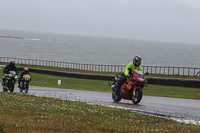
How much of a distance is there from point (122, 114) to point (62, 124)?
3175mm

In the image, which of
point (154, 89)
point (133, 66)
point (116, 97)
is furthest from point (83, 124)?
point (154, 89)

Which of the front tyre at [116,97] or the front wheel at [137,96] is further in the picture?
the front tyre at [116,97]

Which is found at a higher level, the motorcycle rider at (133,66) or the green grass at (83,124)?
the motorcycle rider at (133,66)

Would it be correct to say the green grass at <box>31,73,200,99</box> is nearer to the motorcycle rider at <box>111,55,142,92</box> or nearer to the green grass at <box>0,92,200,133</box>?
the motorcycle rider at <box>111,55,142,92</box>

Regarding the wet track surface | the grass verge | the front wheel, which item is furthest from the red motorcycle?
the grass verge

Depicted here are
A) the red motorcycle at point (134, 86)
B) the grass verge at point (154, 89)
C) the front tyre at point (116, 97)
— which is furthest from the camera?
the grass verge at point (154, 89)

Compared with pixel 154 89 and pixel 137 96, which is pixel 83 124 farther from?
pixel 154 89

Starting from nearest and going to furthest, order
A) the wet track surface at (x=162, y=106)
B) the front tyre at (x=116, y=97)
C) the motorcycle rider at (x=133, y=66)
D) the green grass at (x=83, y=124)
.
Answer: the green grass at (x=83, y=124), the wet track surface at (x=162, y=106), the motorcycle rider at (x=133, y=66), the front tyre at (x=116, y=97)

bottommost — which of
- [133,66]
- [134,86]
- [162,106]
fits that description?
[162,106]

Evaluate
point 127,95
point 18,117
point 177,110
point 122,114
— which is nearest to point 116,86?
point 127,95

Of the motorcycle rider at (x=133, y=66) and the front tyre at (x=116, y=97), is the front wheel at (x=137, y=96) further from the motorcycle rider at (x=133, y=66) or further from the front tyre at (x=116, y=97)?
the front tyre at (x=116, y=97)

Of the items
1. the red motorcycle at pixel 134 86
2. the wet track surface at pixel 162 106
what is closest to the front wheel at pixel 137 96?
the red motorcycle at pixel 134 86

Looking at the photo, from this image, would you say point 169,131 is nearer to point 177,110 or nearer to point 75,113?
point 75,113

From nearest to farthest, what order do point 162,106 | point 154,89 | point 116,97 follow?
1. point 162,106
2. point 116,97
3. point 154,89
